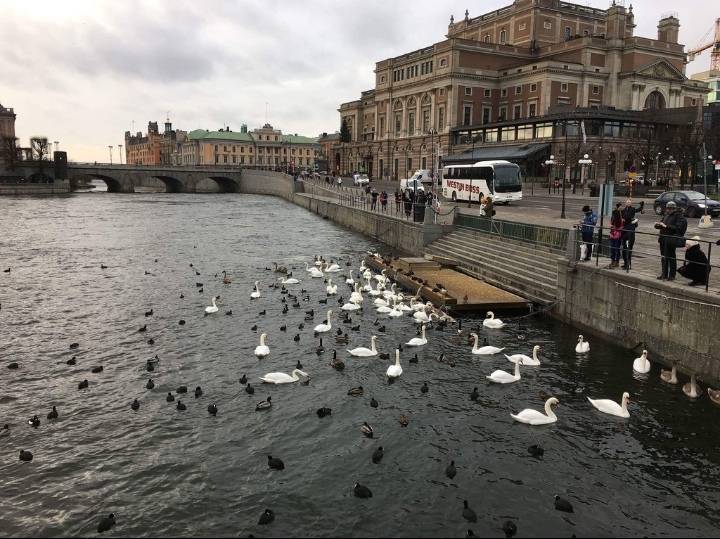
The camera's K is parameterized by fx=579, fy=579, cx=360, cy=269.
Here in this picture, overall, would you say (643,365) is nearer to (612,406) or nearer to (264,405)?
(612,406)

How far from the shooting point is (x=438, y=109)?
100m

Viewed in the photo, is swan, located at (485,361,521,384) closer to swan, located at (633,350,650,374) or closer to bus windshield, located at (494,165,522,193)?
swan, located at (633,350,650,374)

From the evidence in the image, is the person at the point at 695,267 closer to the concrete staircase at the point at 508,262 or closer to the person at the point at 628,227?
the person at the point at 628,227

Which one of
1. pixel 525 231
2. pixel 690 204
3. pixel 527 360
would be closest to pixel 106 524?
pixel 527 360

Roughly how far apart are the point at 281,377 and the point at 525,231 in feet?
47.9

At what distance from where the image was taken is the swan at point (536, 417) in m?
12.8

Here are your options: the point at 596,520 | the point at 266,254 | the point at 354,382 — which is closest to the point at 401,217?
the point at 266,254

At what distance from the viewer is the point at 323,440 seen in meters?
12.2

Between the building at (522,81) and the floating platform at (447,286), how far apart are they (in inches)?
1973

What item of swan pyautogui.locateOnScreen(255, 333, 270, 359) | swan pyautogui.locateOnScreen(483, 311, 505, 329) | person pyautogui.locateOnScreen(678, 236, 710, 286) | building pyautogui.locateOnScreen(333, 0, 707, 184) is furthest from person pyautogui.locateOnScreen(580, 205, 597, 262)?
building pyautogui.locateOnScreen(333, 0, 707, 184)

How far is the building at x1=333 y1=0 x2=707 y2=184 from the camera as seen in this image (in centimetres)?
8838

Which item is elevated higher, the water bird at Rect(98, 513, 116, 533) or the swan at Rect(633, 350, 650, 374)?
the swan at Rect(633, 350, 650, 374)

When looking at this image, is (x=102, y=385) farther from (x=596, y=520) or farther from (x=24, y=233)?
(x=24, y=233)

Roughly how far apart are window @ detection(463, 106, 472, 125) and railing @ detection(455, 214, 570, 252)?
6976cm
